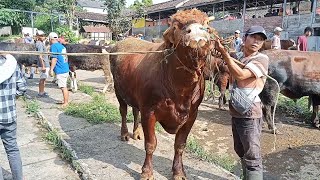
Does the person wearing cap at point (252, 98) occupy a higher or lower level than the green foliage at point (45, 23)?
lower

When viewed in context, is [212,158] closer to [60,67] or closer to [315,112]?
[315,112]

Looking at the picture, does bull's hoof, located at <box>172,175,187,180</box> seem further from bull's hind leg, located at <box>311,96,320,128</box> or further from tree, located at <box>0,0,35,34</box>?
tree, located at <box>0,0,35,34</box>

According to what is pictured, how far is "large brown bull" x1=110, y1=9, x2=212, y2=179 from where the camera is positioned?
2.76m

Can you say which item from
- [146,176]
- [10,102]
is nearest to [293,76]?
[146,176]

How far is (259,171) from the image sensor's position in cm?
315

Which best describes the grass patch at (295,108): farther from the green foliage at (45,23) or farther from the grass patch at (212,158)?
the green foliage at (45,23)

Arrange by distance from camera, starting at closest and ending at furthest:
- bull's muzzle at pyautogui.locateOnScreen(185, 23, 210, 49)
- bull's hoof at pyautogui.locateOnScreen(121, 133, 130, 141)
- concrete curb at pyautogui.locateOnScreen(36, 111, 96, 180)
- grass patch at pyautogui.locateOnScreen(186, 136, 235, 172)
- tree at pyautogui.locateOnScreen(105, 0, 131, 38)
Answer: bull's muzzle at pyautogui.locateOnScreen(185, 23, 210, 49) < concrete curb at pyautogui.locateOnScreen(36, 111, 96, 180) < grass patch at pyautogui.locateOnScreen(186, 136, 235, 172) < bull's hoof at pyautogui.locateOnScreen(121, 133, 130, 141) < tree at pyautogui.locateOnScreen(105, 0, 131, 38)

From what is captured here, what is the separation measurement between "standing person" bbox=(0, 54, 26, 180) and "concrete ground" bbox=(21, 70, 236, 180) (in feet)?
3.16

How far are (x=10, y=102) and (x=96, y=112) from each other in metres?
3.64

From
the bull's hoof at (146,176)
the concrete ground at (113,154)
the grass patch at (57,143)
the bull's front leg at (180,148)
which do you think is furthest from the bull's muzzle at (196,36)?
the grass patch at (57,143)

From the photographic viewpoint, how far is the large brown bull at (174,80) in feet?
9.05

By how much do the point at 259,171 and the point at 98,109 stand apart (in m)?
4.77

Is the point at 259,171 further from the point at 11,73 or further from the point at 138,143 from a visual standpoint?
→ the point at 11,73

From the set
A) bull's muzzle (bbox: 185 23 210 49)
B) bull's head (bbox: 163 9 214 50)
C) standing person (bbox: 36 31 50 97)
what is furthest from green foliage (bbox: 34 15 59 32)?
bull's muzzle (bbox: 185 23 210 49)
